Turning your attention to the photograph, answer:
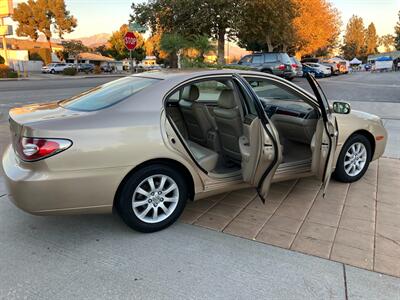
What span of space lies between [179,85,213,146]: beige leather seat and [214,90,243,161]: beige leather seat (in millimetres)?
148

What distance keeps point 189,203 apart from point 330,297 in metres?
1.95

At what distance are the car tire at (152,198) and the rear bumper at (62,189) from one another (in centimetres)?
14

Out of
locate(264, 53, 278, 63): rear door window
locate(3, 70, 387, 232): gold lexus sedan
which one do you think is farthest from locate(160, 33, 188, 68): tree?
locate(3, 70, 387, 232): gold lexus sedan

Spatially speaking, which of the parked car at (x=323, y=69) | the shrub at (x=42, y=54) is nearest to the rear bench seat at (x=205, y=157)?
the parked car at (x=323, y=69)

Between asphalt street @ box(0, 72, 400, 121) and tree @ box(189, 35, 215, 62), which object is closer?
asphalt street @ box(0, 72, 400, 121)

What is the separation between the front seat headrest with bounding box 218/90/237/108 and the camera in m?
3.91

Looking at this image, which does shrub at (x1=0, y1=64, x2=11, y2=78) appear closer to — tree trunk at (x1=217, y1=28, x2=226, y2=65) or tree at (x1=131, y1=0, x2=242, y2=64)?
tree at (x1=131, y1=0, x2=242, y2=64)

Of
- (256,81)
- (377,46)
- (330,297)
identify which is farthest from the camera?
(377,46)

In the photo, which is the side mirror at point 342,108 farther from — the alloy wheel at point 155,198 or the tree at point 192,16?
the tree at point 192,16

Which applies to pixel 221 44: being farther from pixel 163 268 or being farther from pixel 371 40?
pixel 371 40

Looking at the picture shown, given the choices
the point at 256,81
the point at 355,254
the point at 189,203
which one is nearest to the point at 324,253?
the point at 355,254

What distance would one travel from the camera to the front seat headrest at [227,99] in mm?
3910

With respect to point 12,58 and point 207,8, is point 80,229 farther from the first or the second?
point 12,58

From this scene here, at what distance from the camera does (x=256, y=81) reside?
3.95 m
